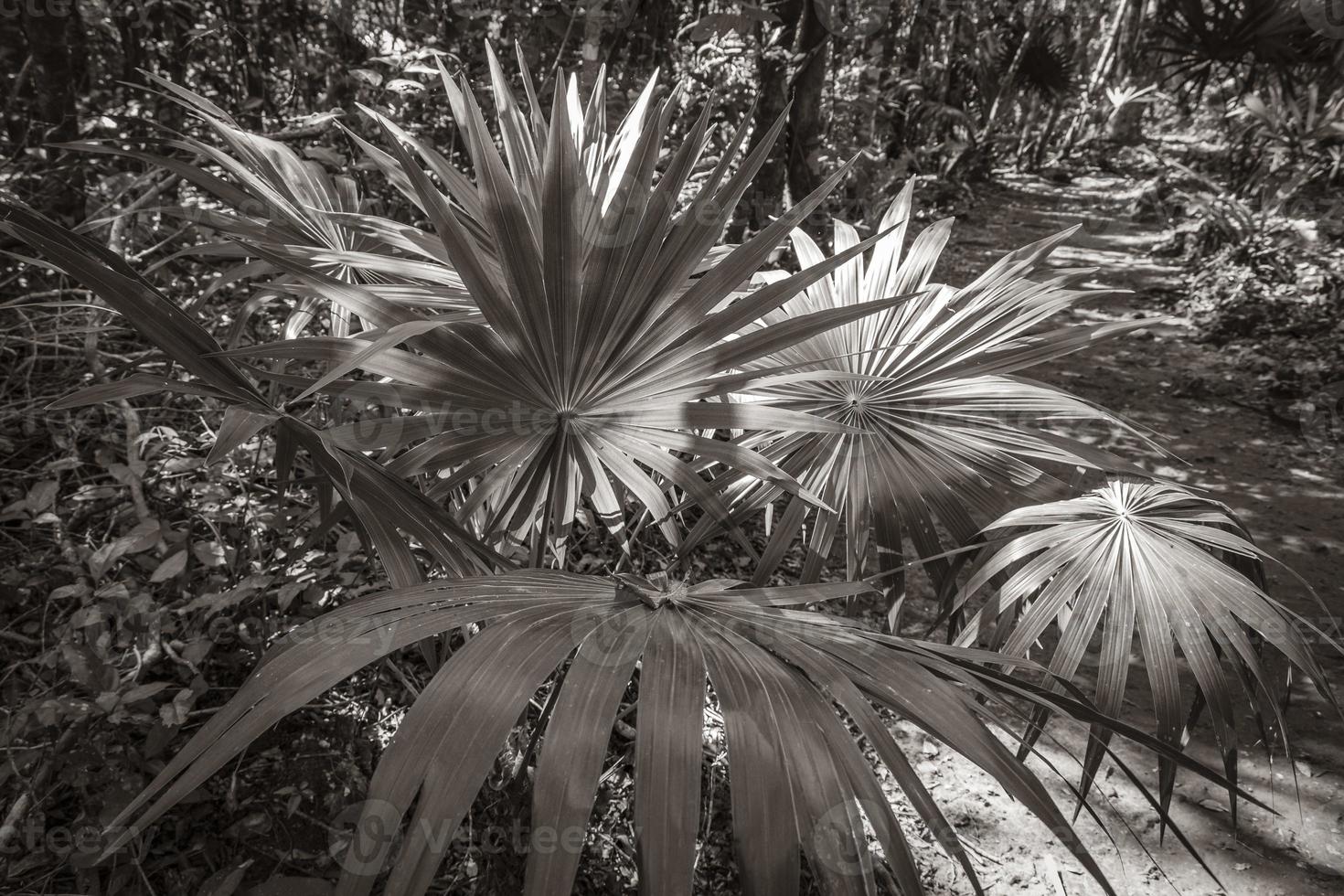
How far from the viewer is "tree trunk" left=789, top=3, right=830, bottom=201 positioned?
4414mm

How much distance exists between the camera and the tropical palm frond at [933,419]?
1.43 metres

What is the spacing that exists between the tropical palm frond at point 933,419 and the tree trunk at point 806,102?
3279 millimetres

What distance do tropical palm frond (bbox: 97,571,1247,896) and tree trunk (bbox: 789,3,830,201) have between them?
436cm

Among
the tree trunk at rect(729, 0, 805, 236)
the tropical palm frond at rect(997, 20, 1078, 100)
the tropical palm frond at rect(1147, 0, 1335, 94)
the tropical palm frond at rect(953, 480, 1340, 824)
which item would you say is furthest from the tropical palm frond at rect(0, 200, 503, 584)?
the tropical palm frond at rect(997, 20, 1078, 100)

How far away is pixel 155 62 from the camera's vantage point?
11.6ft

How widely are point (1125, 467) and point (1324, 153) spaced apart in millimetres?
8994

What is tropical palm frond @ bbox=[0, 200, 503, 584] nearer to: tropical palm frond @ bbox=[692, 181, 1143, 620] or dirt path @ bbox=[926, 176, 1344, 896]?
tropical palm frond @ bbox=[692, 181, 1143, 620]

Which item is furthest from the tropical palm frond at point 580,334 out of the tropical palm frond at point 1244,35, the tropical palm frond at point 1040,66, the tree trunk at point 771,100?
the tropical palm frond at point 1040,66

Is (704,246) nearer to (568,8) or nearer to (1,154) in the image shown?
(1,154)

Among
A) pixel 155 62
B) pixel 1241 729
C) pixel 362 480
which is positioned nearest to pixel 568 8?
pixel 155 62

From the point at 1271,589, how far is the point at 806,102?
12.1 feet

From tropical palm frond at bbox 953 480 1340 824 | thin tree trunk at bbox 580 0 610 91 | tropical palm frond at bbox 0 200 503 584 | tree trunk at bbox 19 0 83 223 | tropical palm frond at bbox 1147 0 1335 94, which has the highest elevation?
tropical palm frond at bbox 1147 0 1335 94

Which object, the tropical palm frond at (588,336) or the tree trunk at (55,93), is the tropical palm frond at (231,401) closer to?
the tropical palm frond at (588,336)

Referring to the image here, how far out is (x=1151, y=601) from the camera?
131 cm
